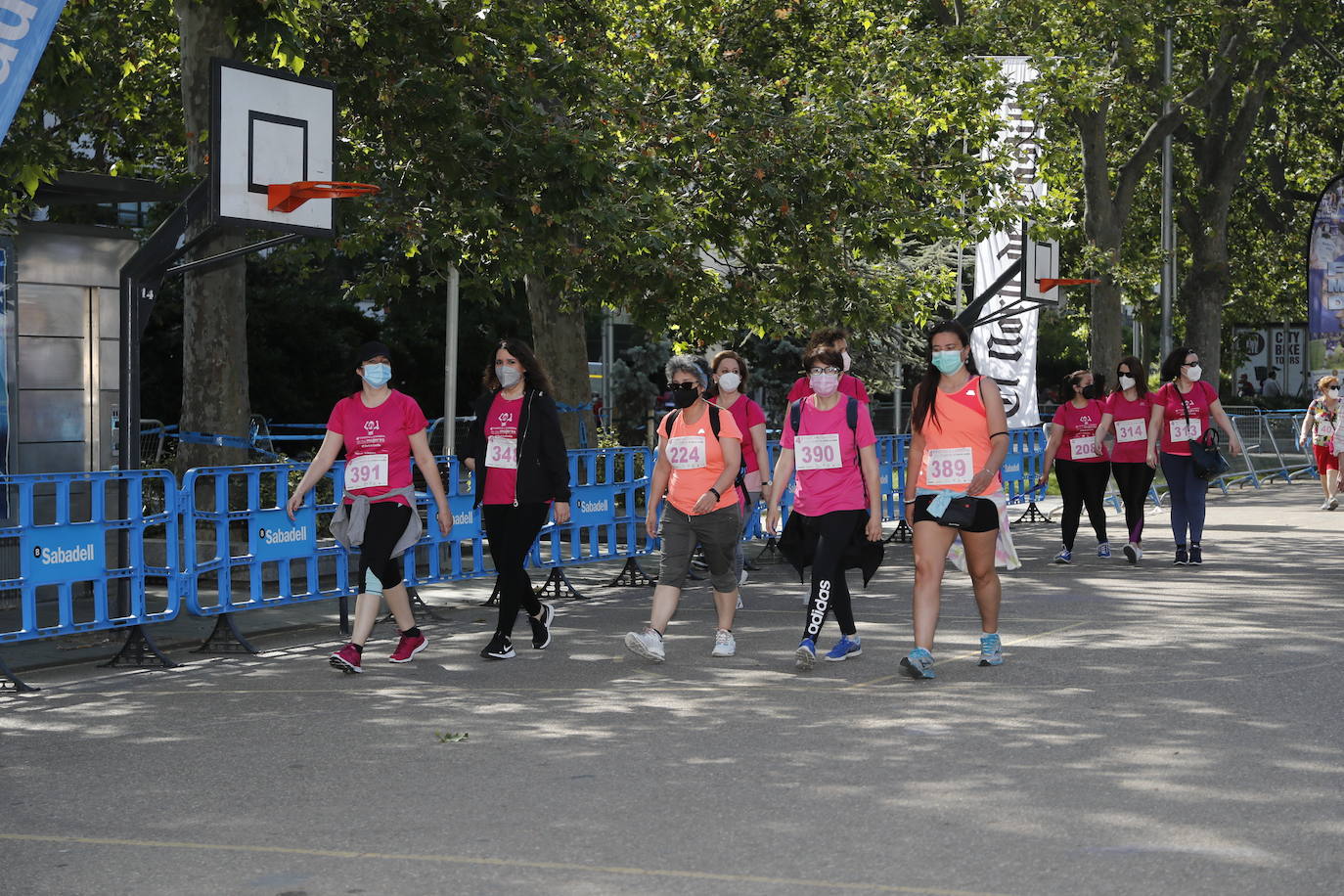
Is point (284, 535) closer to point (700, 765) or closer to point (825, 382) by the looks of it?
point (825, 382)

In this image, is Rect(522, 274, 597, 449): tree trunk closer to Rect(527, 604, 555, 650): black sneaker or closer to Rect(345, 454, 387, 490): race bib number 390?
Rect(527, 604, 555, 650): black sneaker

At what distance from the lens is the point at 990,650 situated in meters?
9.46

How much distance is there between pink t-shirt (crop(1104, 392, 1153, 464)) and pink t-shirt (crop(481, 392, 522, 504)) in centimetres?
698

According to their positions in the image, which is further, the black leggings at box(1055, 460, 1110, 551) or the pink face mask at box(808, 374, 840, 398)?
the black leggings at box(1055, 460, 1110, 551)

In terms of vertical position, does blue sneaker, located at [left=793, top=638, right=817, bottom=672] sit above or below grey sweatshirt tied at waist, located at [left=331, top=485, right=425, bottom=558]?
below

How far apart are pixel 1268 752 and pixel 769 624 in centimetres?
492

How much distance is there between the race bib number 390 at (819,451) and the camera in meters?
9.48

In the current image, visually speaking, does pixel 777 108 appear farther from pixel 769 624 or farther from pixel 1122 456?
pixel 769 624

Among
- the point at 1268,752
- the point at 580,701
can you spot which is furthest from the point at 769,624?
the point at 1268,752

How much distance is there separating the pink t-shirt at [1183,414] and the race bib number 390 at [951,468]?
6803 millimetres

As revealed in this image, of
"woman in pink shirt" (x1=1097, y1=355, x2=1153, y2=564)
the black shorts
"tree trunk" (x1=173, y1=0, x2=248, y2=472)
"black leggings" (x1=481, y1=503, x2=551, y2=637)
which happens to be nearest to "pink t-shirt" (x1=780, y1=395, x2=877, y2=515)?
the black shorts

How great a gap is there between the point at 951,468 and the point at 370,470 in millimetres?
3134

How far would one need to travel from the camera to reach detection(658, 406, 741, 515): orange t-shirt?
32.7 ft

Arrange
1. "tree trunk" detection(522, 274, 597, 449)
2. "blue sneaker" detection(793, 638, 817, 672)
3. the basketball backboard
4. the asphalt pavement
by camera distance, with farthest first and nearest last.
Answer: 1. "tree trunk" detection(522, 274, 597, 449)
2. the basketball backboard
3. "blue sneaker" detection(793, 638, 817, 672)
4. the asphalt pavement
